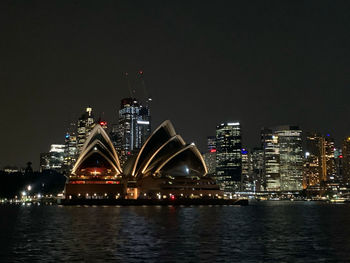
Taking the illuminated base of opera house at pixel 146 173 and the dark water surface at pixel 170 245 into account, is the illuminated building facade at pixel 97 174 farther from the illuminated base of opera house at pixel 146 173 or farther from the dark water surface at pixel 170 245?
the dark water surface at pixel 170 245

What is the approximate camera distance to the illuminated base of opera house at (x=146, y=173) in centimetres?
12612

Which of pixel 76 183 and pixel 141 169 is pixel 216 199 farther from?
pixel 76 183

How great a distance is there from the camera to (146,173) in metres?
129


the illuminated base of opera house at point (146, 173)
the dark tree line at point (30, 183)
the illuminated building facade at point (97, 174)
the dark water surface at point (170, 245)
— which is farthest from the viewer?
the dark tree line at point (30, 183)

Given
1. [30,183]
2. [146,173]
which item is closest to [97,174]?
[146,173]

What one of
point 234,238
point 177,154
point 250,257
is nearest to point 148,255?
point 250,257

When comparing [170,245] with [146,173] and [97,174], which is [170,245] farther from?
[97,174]

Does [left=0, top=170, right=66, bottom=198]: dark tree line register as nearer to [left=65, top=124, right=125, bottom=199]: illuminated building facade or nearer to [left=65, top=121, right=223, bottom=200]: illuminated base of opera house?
[left=65, top=121, right=223, bottom=200]: illuminated base of opera house

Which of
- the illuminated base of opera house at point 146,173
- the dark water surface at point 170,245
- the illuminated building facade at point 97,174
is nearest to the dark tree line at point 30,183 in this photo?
the illuminated base of opera house at point 146,173

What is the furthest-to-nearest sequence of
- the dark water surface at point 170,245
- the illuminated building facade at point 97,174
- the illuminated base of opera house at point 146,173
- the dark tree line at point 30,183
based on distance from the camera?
the dark tree line at point 30,183 < the illuminated building facade at point 97,174 < the illuminated base of opera house at point 146,173 < the dark water surface at point 170,245

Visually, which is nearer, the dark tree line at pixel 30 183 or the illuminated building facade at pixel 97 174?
the illuminated building facade at pixel 97 174

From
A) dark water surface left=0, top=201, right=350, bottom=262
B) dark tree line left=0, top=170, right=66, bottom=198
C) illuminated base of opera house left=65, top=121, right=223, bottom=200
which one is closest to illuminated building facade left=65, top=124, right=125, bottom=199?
illuminated base of opera house left=65, top=121, right=223, bottom=200

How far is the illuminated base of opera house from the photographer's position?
Answer: 414 ft

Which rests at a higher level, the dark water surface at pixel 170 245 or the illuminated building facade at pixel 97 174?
the illuminated building facade at pixel 97 174
